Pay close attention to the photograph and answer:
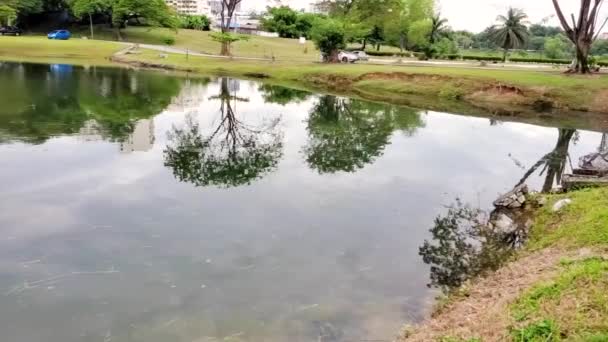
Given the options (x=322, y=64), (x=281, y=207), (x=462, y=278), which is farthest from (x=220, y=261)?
(x=322, y=64)

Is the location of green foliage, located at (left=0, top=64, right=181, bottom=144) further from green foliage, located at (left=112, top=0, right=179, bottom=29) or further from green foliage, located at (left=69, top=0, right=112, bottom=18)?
green foliage, located at (left=69, top=0, right=112, bottom=18)

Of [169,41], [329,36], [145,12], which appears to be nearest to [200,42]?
[169,41]

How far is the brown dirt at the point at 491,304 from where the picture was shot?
638 cm

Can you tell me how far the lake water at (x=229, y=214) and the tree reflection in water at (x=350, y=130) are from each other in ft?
0.44

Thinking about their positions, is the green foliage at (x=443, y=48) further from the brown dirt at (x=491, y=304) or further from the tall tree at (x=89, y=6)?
the brown dirt at (x=491, y=304)

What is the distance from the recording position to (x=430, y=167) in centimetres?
1738

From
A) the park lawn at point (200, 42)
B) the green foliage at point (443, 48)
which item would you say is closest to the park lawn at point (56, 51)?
the park lawn at point (200, 42)

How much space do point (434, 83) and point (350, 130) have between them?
16.7 meters

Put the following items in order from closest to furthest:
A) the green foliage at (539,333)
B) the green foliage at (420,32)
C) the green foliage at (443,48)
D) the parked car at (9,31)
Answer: the green foliage at (539,333)
the green foliage at (443,48)
the parked car at (9,31)
the green foliage at (420,32)

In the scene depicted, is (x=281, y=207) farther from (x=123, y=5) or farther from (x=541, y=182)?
(x=123, y=5)

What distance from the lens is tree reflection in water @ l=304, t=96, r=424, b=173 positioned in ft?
59.0

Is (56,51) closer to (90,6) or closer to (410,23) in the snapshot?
(90,6)

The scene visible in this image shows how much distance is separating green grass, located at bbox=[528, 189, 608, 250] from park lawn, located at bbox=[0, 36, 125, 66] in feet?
164

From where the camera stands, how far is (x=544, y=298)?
674cm
